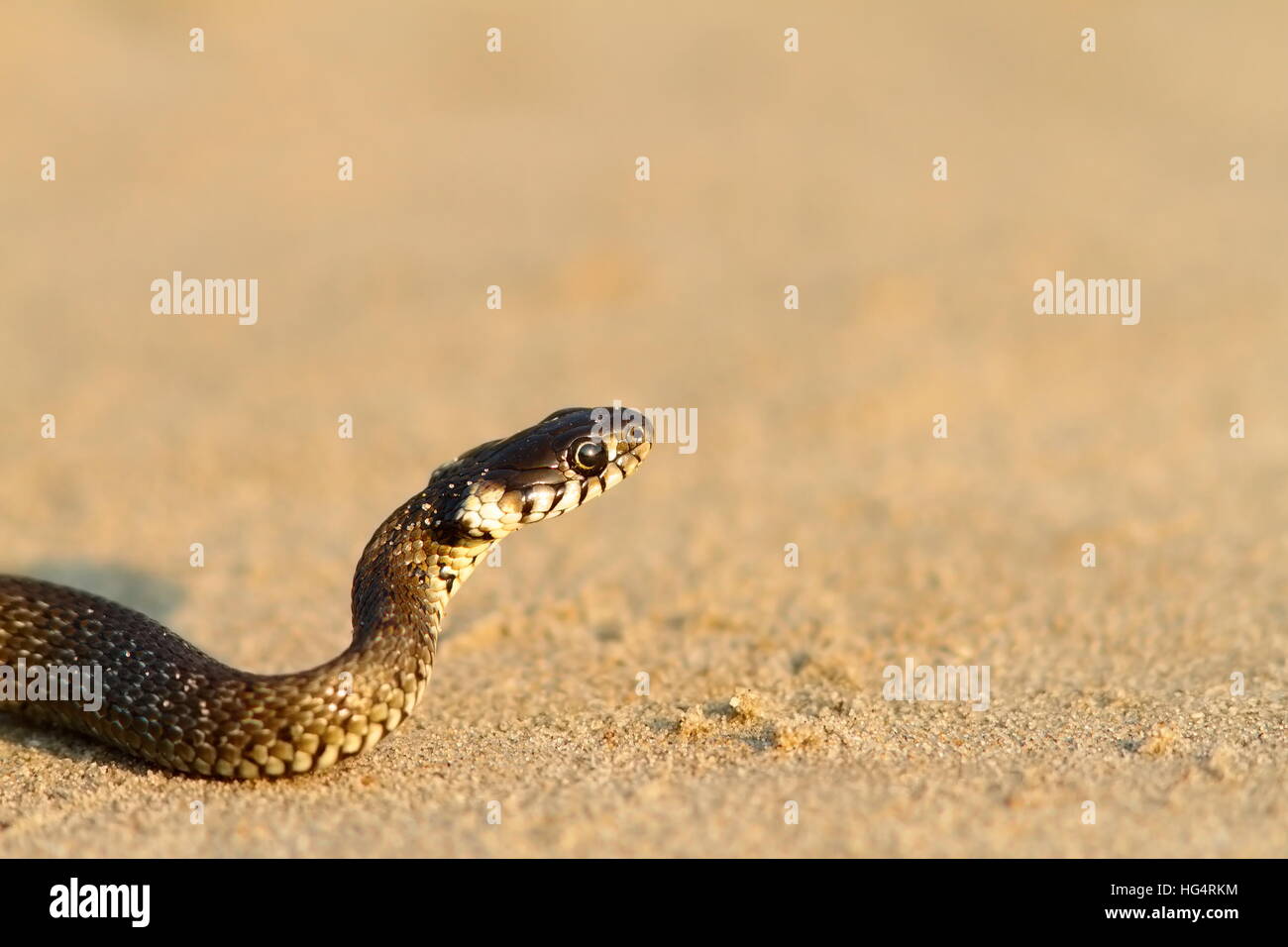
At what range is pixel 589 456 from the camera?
6602mm

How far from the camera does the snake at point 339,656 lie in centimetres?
573

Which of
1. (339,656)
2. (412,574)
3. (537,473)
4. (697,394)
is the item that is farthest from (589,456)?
(697,394)

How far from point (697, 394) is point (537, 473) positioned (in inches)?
285

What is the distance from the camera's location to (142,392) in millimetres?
13430

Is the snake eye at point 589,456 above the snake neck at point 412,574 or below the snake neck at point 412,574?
above

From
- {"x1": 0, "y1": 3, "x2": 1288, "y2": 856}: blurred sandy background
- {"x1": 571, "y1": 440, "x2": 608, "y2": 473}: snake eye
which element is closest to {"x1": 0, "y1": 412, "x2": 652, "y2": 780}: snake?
{"x1": 571, "y1": 440, "x2": 608, "y2": 473}: snake eye

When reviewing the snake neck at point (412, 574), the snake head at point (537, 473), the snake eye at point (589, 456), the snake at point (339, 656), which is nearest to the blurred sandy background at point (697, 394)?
the snake at point (339, 656)

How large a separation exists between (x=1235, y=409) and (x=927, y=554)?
15.4ft

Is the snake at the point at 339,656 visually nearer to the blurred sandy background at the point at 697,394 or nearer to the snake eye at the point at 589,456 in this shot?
the snake eye at the point at 589,456

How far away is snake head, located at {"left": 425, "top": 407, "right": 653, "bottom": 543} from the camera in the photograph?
6.43 metres

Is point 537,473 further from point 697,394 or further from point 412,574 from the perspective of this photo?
point 697,394

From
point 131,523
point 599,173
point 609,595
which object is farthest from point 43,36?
point 609,595

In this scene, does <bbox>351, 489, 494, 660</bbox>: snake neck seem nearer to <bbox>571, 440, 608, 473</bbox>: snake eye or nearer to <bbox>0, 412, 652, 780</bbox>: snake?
<bbox>0, 412, 652, 780</bbox>: snake
